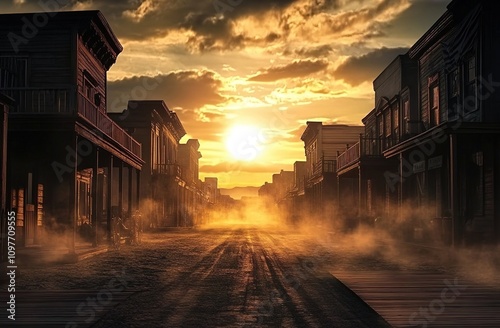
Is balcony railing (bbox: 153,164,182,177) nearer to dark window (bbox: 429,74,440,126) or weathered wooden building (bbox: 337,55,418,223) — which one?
weathered wooden building (bbox: 337,55,418,223)

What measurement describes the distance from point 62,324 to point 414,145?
17.7 metres

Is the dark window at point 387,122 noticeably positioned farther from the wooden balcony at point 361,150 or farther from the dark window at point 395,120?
the dark window at point 395,120

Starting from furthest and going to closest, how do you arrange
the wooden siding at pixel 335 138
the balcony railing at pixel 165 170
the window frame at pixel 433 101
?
the wooden siding at pixel 335 138
the balcony railing at pixel 165 170
the window frame at pixel 433 101

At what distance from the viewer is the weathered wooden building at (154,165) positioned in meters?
46.1

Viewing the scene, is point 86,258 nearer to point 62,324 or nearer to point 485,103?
point 62,324

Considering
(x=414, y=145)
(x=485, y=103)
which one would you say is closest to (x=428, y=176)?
(x=414, y=145)

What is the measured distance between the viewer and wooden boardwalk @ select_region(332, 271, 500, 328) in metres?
7.96

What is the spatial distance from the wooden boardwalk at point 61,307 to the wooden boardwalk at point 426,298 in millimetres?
3713

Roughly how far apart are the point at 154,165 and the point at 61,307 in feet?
128

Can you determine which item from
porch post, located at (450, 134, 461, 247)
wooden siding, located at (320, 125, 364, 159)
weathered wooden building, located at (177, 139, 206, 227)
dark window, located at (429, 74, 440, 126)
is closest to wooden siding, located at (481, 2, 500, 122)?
porch post, located at (450, 134, 461, 247)

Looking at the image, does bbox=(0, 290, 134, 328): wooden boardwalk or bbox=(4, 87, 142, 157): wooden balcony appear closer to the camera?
bbox=(0, 290, 134, 328): wooden boardwalk

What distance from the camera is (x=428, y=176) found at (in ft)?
88.5

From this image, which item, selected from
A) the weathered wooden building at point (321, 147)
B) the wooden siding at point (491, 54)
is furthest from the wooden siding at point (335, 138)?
the wooden siding at point (491, 54)

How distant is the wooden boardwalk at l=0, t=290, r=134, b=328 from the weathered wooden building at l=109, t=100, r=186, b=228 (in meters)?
34.1
